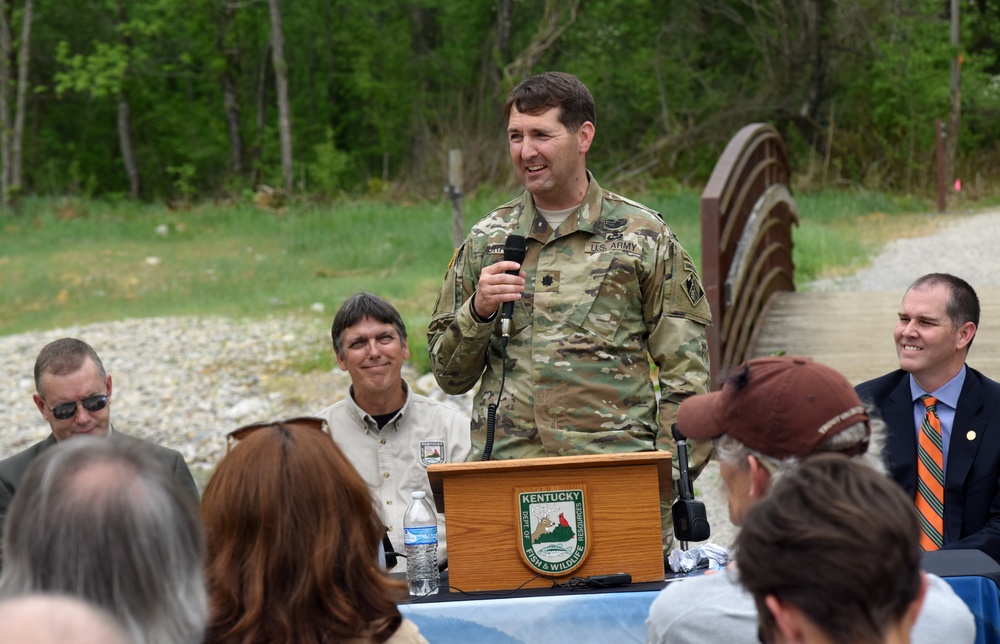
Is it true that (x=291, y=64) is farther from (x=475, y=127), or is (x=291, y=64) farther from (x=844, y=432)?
(x=844, y=432)

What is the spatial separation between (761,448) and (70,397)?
2615 millimetres

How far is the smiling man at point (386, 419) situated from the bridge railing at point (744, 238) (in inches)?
92.6

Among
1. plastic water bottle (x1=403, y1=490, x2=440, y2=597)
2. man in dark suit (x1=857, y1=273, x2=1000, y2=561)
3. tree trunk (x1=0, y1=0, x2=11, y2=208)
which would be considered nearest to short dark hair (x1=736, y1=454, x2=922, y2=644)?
plastic water bottle (x1=403, y1=490, x2=440, y2=597)

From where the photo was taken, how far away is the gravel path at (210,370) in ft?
37.8

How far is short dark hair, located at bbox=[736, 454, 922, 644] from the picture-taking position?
1.80m

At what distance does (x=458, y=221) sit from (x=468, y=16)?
24544 mm

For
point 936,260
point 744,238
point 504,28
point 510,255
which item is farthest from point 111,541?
point 504,28

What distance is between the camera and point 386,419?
174 inches

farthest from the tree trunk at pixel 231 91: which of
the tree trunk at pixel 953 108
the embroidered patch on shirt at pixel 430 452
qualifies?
the embroidered patch on shirt at pixel 430 452

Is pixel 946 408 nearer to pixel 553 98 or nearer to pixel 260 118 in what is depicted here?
pixel 553 98

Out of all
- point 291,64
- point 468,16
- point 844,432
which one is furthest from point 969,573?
point 291,64

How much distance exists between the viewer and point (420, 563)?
3471 mm

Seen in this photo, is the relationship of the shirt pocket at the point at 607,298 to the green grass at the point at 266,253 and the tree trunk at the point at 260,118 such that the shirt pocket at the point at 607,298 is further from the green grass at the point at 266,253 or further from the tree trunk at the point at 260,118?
the tree trunk at the point at 260,118

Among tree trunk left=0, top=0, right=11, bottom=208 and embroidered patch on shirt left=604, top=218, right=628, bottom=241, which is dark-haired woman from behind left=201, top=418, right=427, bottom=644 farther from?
tree trunk left=0, top=0, right=11, bottom=208
